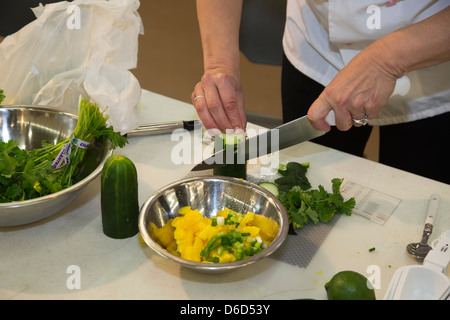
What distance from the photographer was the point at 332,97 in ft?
4.10

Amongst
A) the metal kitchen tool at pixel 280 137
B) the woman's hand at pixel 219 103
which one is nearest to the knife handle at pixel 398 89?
the metal kitchen tool at pixel 280 137

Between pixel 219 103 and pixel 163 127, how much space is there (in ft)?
0.79

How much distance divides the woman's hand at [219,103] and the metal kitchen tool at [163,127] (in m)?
0.14

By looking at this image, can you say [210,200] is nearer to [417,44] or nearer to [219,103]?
[219,103]

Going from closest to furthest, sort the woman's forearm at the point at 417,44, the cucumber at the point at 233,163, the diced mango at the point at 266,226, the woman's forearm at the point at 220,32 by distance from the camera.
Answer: the diced mango at the point at 266,226 → the woman's forearm at the point at 417,44 → the cucumber at the point at 233,163 → the woman's forearm at the point at 220,32

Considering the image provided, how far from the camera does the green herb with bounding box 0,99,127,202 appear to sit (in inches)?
44.1

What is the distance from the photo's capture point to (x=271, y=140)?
132 centimetres

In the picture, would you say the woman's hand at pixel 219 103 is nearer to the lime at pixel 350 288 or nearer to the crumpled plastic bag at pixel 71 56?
the crumpled plastic bag at pixel 71 56

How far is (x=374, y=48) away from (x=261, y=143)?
35 cm

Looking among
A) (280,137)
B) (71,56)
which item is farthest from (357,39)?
(71,56)

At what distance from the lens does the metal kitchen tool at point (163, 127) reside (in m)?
1.54

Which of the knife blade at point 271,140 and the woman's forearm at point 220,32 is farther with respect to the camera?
the woman's forearm at point 220,32
